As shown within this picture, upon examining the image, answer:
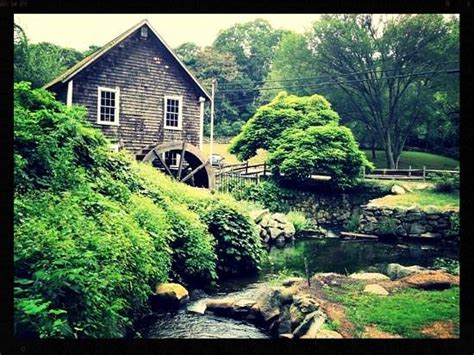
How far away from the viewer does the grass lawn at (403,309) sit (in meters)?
4.84

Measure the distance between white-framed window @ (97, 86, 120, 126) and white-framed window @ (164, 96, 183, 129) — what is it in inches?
20.9

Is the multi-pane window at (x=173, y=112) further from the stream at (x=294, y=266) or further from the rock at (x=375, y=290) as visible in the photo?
the rock at (x=375, y=290)

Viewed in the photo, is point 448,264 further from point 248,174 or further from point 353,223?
point 248,174

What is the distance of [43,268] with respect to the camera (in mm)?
4316

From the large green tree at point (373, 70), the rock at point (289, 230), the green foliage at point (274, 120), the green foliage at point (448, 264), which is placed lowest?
the green foliage at point (448, 264)

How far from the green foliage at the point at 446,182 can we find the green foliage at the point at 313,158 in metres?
0.72

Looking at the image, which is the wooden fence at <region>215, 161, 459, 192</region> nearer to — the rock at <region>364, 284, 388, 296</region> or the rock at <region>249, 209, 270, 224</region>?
the rock at <region>249, 209, 270, 224</region>

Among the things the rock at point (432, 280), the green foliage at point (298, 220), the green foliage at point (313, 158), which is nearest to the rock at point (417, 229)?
the rock at point (432, 280)

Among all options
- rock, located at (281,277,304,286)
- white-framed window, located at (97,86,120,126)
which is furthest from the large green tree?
white-framed window, located at (97,86,120,126)

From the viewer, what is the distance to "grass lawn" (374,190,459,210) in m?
5.11

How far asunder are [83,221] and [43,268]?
0.57m

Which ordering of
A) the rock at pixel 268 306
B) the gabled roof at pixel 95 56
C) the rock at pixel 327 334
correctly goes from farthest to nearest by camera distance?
the gabled roof at pixel 95 56
the rock at pixel 268 306
the rock at pixel 327 334
